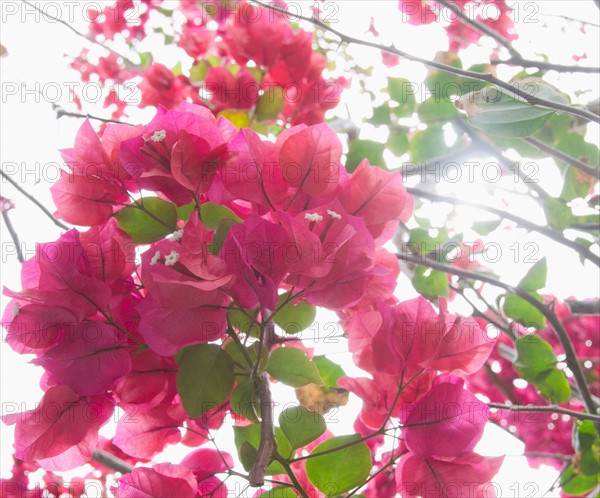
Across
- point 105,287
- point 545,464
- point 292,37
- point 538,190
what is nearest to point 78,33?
point 292,37

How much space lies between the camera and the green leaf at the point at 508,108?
626 millimetres

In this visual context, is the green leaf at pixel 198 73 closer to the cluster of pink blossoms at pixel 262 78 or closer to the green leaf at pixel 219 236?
the cluster of pink blossoms at pixel 262 78

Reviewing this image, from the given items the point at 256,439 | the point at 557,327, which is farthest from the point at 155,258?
the point at 557,327

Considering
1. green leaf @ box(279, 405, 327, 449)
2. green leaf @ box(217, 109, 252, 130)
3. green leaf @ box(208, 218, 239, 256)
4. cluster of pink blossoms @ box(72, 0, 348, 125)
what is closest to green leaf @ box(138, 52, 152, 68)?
cluster of pink blossoms @ box(72, 0, 348, 125)

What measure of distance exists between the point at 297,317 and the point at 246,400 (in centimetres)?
11

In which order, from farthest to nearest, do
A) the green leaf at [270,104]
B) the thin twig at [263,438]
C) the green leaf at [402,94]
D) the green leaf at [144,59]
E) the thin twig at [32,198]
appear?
the green leaf at [144,59]
the green leaf at [402,94]
the green leaf at [270,104]
the thin twig at [32,198]
the thin twig at [263,438]

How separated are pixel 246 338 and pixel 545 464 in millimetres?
1107

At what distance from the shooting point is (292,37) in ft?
3.99

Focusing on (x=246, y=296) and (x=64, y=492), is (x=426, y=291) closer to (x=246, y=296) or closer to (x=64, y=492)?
(x=246, y=296)

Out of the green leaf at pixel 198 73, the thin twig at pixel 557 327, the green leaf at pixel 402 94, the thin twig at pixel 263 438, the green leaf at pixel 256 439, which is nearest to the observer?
the thin twig at pixel 263 438

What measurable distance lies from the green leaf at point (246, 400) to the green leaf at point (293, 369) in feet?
0.14

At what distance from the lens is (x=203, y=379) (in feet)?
1.85

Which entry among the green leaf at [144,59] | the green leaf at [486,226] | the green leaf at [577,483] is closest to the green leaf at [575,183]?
the green leaf at [486,226]

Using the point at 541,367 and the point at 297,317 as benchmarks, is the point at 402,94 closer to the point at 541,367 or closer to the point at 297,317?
the point at 541,367
